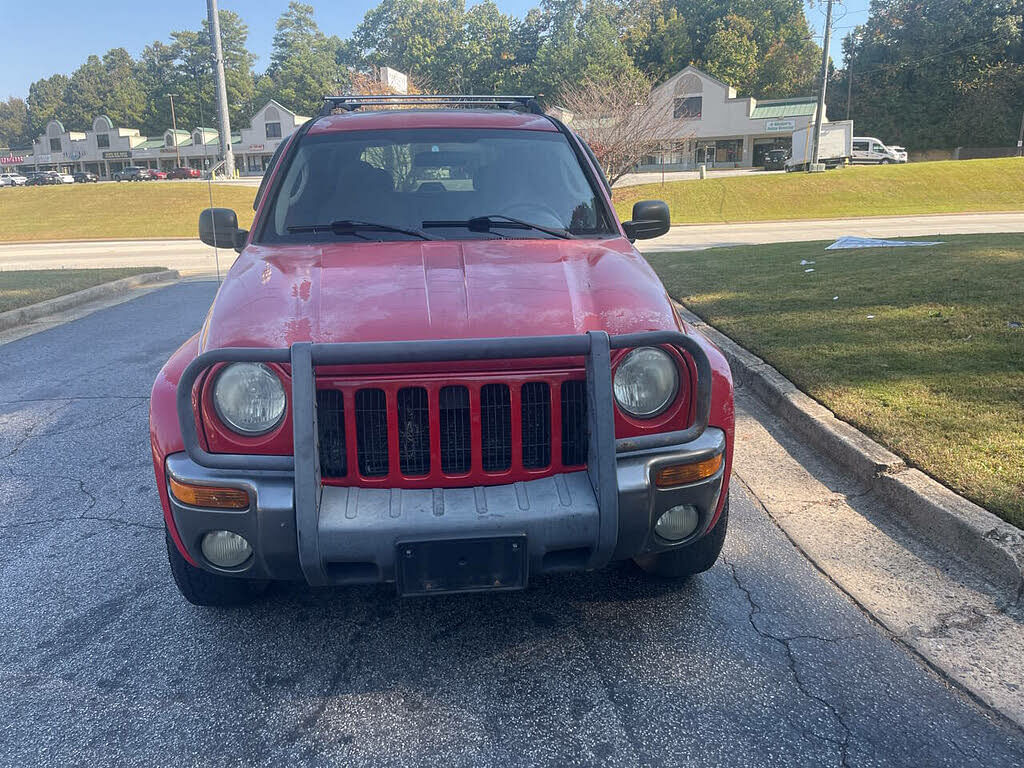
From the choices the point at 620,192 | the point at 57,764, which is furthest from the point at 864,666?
the point at 620,192

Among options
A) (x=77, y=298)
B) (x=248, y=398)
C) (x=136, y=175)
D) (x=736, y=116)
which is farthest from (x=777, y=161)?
(x=136, y=175)

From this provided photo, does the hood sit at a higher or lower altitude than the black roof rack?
lower

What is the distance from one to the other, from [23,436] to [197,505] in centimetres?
360

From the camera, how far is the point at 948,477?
3721 mm

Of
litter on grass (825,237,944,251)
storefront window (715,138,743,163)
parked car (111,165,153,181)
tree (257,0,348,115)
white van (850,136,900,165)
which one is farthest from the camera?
tree (257,0,348,115)

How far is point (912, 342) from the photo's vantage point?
6.04 meters

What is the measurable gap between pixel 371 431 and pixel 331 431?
0.13 metres

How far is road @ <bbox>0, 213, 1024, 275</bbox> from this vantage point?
1788 cm

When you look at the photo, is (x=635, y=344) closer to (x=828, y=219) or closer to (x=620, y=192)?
(x=828, y=219)

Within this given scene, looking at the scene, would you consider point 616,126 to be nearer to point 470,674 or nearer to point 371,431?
point 371,431

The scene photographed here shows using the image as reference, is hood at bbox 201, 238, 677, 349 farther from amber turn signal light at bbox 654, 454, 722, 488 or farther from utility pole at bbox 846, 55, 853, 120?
utility pole at bbox 846, 55, 853, 120

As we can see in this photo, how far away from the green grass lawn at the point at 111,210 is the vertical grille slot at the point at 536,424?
86.6ft

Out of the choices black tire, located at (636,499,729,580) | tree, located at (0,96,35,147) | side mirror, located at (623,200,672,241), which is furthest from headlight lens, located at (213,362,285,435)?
tree, located at (0,96,35,147)

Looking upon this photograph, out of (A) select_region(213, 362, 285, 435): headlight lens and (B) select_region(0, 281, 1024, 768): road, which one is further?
(A) select_region(213, 362, 285, 435): headlight lens
